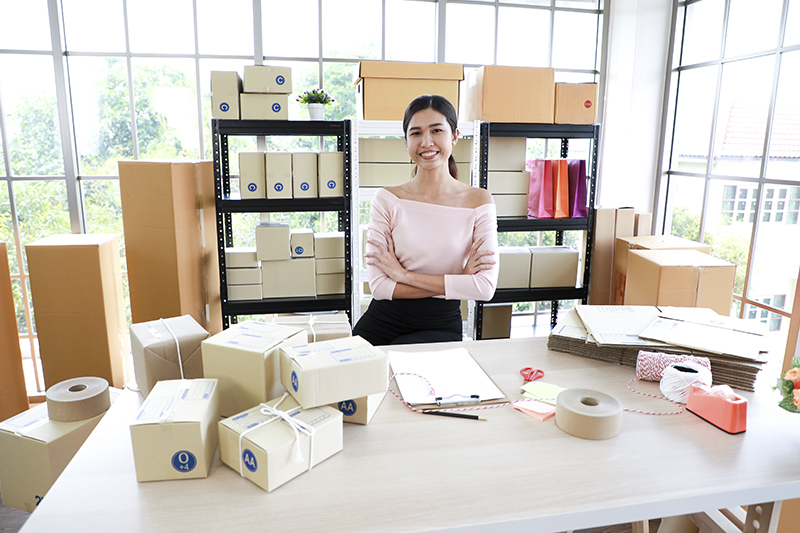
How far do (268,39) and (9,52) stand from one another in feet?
4.46

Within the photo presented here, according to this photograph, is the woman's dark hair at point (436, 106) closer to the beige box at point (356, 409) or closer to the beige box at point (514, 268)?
the beige box at point (514, 268)

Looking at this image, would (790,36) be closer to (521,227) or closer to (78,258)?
(521,227)

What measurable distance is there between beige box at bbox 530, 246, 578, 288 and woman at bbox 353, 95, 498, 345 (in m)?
1.02

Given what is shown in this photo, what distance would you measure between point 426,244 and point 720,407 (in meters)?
1.13

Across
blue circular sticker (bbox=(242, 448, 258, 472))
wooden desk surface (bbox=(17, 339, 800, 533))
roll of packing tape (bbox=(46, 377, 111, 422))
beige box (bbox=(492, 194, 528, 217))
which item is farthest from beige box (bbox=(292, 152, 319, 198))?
blue circular sticker (bbox=(242, 448, 258, 472))

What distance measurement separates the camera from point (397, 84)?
8.74 feet

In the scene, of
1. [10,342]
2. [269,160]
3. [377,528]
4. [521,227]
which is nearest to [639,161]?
[521,227]

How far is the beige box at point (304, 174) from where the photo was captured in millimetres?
2662

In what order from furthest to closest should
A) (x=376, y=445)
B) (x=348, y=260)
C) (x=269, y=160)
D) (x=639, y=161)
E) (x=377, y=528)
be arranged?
1. (x=639, y=161)
2. (x=348, y=260)
3. (x=269, y=160)
4. (x=376, y=445)
5. (x=377, y=528)

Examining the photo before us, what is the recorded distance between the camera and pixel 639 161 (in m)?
3.13

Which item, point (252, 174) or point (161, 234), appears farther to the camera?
point (252, 174)

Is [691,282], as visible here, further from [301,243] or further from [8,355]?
[8,355]

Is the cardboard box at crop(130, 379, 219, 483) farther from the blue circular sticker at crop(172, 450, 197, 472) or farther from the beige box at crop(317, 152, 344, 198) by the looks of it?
the beige box at crop(317, 152, 344, 198)

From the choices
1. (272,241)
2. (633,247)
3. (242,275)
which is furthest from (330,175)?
(633,247)
